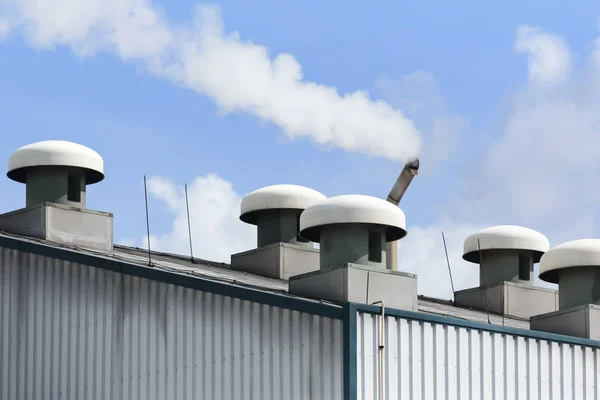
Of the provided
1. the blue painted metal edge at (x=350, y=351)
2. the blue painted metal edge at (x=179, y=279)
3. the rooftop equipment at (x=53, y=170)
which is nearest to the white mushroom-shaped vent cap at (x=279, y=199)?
the rooftop equipment at (x=53, y=170)

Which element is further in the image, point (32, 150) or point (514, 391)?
point (32, 150)

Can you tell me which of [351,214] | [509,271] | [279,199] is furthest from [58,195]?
[509,271]

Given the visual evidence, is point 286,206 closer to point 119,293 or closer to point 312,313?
point 119,293

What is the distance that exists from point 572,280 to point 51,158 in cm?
1341

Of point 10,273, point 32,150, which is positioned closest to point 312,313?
point 10,273

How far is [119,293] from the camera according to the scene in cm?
2722

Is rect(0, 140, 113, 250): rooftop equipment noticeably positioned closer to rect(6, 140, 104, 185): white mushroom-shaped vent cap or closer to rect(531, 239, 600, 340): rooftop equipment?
rect(6, 140, 104, 185): white mushroom-shaped vent cap

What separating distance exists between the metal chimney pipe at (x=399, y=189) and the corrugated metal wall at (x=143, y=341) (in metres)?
15.7

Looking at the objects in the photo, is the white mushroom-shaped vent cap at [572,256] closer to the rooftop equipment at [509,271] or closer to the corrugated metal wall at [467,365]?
the corrugated metal wall at [467,365]

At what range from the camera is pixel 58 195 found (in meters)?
34.5

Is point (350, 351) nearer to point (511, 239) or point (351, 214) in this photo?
point (351, 214)

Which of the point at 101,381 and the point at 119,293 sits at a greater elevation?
the point at 119,293

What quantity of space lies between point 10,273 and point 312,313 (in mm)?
8714

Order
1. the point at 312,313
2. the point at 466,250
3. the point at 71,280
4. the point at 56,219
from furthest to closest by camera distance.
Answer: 1. the point at 466,250
2. the point at 56,219
3. the point at 71,280
4. the point at 312,313
